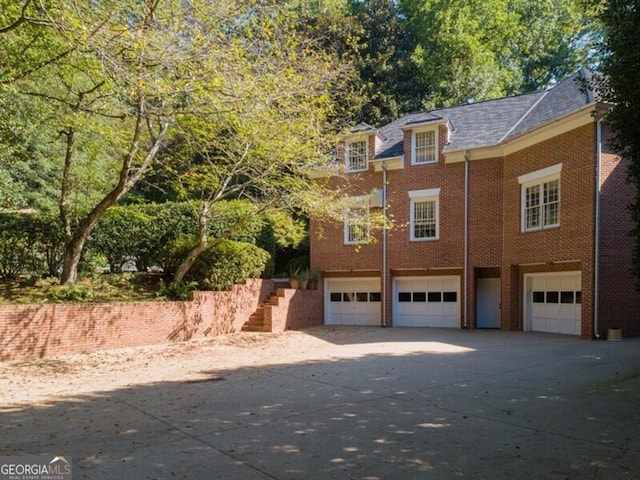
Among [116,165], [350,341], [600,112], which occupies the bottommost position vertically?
[350,341]

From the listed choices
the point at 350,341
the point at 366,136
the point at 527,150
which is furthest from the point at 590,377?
the point at 366,136

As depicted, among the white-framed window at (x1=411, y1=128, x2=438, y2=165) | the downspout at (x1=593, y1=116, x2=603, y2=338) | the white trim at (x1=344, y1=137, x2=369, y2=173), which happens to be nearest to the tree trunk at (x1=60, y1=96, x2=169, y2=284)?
the white trim at (x1=344, y1=137, x2=369, y2=173)

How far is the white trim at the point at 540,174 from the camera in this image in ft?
52.0

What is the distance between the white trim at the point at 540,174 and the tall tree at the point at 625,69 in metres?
8.93

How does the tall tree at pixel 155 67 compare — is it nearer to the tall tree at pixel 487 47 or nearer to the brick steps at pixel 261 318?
the brick steps at pixel 261 318

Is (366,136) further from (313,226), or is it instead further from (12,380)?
(12,380)

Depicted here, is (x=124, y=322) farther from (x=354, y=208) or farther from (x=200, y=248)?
(x=354, y=208)

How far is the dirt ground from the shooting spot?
30.7ft

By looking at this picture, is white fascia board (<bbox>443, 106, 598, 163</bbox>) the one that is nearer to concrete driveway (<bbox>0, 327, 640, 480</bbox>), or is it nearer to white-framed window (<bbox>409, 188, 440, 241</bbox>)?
white-framed window (<bbox>409, 188, 440, 241</bbox>)

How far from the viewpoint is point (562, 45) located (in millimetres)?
32844

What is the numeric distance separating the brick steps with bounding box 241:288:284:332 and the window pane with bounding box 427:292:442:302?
5856 mm

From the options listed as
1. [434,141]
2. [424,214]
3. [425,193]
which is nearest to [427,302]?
[424,214]

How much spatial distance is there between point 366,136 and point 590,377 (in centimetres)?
1353

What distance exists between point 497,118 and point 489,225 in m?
4.54
